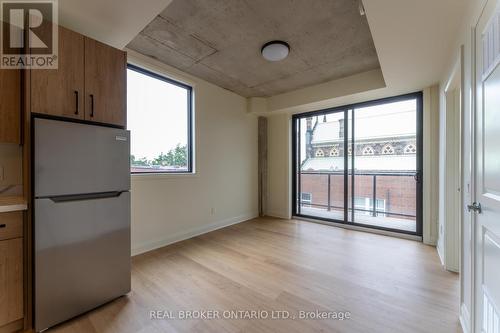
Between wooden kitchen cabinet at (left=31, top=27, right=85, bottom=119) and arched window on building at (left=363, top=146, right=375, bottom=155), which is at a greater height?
wooden kitchen cabinet at (left=31, top=27, right=85, bottom=119)

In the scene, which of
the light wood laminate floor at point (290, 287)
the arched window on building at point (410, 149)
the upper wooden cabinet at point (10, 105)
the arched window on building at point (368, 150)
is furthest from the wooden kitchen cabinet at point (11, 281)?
the arched window on building at point (410, 149)

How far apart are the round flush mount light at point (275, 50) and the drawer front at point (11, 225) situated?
111 inches

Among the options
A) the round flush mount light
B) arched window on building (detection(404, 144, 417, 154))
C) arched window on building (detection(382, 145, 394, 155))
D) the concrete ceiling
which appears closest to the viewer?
the concrete ceiling

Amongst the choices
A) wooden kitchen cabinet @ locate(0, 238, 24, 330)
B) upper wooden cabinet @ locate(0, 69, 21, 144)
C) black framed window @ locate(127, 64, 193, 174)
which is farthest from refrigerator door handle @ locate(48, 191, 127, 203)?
black framed window @ locate(127, 64, 193, 174)

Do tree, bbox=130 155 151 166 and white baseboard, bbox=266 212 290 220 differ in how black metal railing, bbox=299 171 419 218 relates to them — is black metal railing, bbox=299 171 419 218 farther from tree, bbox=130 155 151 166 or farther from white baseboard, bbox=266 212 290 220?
tree, bbox=130 155 151 166

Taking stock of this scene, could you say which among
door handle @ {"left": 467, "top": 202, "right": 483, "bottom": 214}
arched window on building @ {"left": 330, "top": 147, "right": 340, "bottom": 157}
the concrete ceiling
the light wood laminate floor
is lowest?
the light wood laminate floor

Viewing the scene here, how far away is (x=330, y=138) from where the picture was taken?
445 cm

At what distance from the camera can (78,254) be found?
1.68m

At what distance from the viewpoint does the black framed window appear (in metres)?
2.94

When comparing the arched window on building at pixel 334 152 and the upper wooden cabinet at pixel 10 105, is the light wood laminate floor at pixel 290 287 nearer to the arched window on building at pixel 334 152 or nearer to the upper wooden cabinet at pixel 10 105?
the upper wooden cabinet at pixel 10 105

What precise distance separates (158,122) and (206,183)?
1301 mm

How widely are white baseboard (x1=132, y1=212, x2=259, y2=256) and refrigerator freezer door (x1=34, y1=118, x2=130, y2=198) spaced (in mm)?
1353

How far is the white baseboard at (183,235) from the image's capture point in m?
2.93

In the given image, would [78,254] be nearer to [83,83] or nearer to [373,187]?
[83,83]
